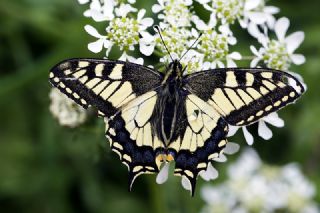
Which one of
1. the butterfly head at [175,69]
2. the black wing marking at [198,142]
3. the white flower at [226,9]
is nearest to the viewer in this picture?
the black wing marking at [198,142]

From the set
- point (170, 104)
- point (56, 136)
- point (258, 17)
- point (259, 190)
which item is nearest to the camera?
point (170, 104)

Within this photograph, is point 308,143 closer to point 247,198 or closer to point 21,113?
point 247,198

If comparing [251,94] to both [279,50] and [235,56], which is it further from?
[279,50]

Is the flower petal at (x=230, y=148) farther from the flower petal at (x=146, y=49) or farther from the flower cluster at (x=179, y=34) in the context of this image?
the flower petal at (x=146, y=49)

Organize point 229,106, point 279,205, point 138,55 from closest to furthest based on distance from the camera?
point 229,106, point 279,205, point 138,55

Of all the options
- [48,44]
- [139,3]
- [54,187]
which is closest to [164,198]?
[54,187]

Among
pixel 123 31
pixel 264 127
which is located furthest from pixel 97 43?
pixel 264 127

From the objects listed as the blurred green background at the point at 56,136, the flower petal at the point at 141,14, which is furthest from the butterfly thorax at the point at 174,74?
the blurred green background at the point at 56,136
